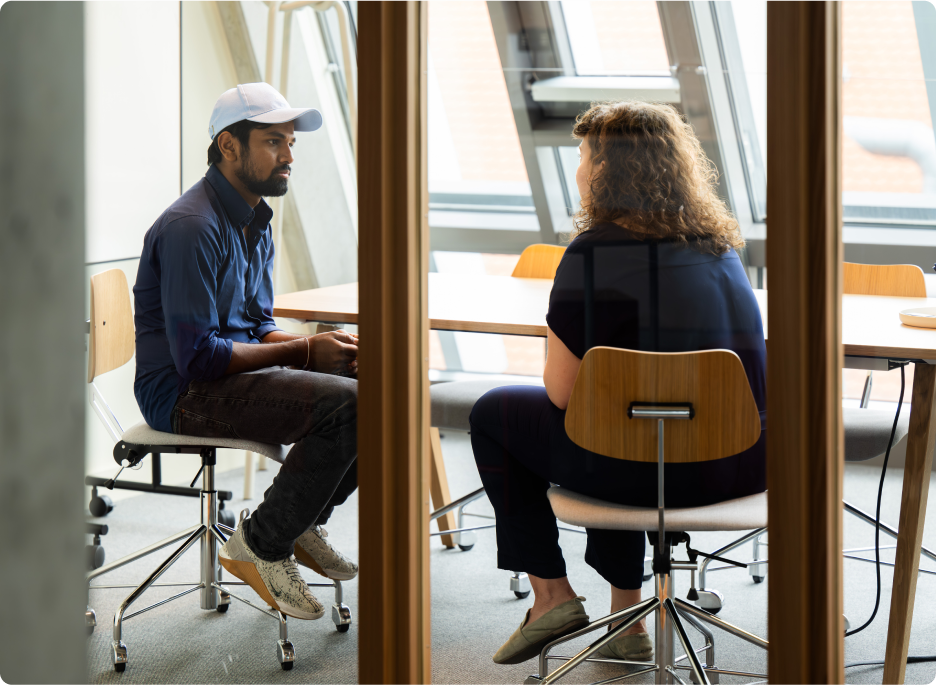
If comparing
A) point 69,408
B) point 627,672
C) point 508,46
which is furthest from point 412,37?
point 627,672

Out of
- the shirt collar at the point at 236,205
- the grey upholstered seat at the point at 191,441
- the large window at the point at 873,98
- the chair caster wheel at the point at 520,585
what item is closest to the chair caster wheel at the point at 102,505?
the grey upholstered seat at the point at 191,441

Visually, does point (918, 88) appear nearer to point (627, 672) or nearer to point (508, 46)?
point (508, 46)

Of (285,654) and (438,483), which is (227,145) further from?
(285,654)

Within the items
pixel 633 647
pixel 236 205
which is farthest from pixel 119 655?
pixel 633 647

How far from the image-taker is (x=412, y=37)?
4.84ft

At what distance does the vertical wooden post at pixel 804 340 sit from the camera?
4.36 ft

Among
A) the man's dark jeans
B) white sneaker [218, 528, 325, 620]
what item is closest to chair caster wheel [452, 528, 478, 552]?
the man's dark jeans

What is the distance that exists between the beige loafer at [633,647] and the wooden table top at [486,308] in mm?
694

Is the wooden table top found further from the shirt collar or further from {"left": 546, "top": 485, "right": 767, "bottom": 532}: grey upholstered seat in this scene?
{"left": 546, "top": 485, "right": 767, "bottom": 532}: grey upholstered seat

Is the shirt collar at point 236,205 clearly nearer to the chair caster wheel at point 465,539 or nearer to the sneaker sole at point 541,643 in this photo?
the chair caster wheel at point 465,539

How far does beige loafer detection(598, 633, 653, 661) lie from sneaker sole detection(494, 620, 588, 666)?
0.38ft

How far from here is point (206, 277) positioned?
5.31 feet

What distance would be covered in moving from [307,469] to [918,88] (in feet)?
4.44

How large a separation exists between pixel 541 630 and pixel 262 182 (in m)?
1.07
